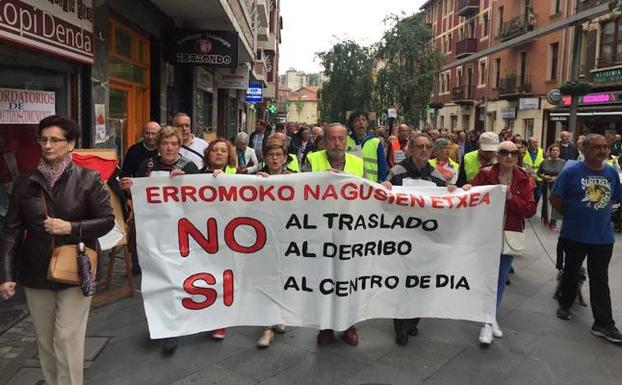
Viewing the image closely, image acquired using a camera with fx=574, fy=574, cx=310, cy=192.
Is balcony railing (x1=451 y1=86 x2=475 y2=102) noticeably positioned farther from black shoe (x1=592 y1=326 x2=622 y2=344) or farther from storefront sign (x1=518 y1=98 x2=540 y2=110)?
black shoe (x1=592 y1=326 x2=622 y2=344)

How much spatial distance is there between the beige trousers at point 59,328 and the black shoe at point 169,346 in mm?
958

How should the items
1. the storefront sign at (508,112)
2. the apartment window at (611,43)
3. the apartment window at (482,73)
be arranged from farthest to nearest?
the apartment window at (482,73), the storefront sign at (508,112), the apartment window at (611,43)

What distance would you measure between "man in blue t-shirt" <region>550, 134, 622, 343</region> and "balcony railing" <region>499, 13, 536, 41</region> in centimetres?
3436

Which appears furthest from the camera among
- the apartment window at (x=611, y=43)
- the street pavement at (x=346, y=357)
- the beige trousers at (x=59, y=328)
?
the apartment window at (x=611, y=43)

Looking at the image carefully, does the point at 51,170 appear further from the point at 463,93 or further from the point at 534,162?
the point at 463,93

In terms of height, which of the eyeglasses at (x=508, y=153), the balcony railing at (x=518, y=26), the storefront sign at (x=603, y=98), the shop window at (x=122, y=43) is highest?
the balcony railing at (x=518, y=26)

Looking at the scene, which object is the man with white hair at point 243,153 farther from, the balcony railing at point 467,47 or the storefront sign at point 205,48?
the balcony railing at point 467,47

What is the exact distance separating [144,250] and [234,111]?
74.8ft

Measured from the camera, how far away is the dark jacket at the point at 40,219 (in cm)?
310

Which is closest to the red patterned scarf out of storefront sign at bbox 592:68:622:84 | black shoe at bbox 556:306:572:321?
black shoe at bbox 556:306:572:321

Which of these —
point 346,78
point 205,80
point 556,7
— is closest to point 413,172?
point 205,80

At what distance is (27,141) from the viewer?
245 inches

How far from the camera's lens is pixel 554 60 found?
33969 millimetres

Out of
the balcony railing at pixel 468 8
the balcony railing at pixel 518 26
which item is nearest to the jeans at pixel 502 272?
the balcony railing at pixel 518 26
